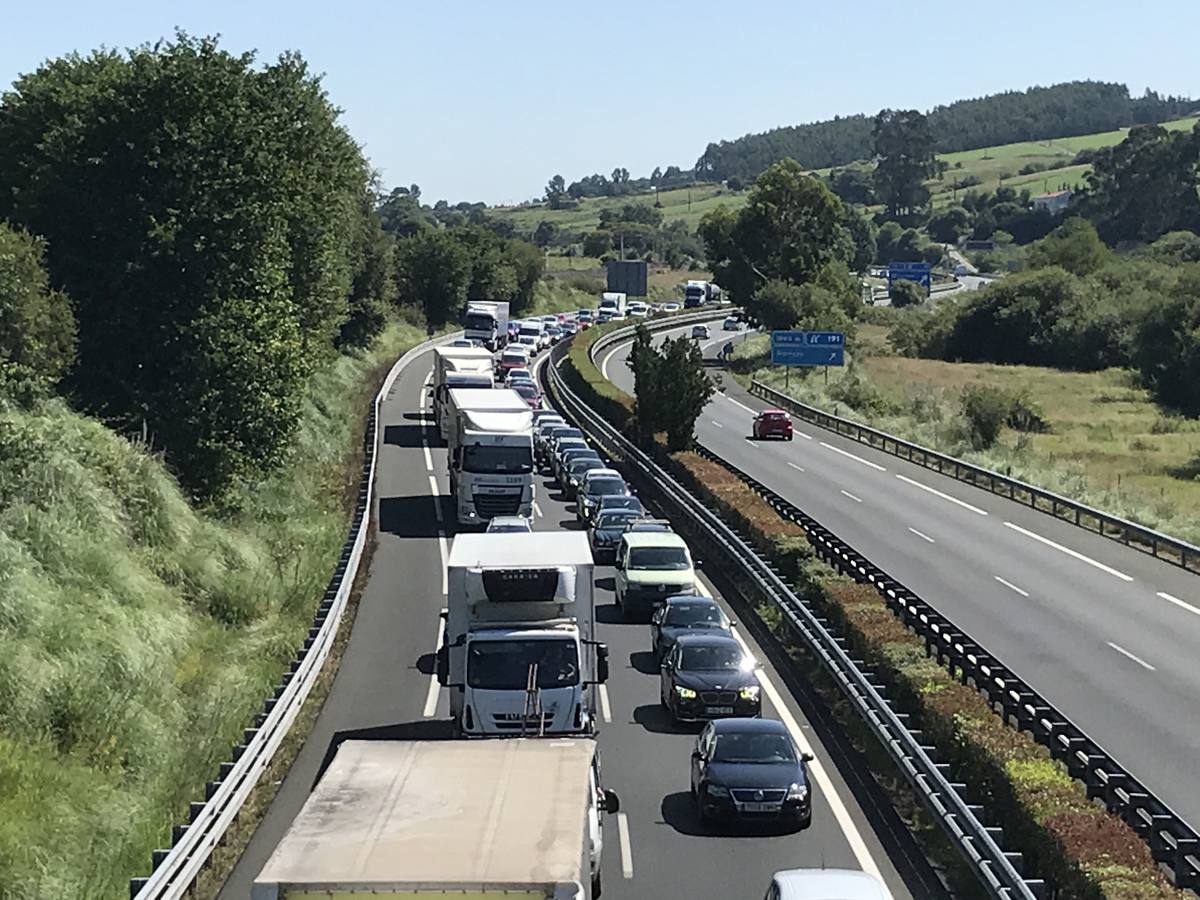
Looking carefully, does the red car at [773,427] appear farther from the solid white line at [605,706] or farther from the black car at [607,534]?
the solid white line at [605,706]

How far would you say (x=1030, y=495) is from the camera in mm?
49281

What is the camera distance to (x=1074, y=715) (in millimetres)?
24453

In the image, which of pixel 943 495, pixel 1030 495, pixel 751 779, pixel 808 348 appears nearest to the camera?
pixel 751 779

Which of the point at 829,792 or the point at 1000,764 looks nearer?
the point at 1000,764

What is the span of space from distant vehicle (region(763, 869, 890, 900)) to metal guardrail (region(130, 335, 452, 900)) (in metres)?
5.90

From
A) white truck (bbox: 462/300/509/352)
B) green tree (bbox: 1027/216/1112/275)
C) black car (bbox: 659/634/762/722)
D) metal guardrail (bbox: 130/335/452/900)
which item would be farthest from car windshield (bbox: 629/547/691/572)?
green tree (bbox: 1027/216/1112/275)

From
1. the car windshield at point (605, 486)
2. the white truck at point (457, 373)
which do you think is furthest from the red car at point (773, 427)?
the car windshield at point (605, 486)

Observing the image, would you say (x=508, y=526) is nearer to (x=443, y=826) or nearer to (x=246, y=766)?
(x=246, y=766)

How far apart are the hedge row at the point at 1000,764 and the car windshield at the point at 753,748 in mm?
2310

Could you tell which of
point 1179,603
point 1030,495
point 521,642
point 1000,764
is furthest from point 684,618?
point 1030,495

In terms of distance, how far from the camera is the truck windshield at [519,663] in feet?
68.0

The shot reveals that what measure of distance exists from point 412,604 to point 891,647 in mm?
12640

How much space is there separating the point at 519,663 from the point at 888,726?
5174 mm

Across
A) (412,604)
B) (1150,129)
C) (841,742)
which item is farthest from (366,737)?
(1150,129)
